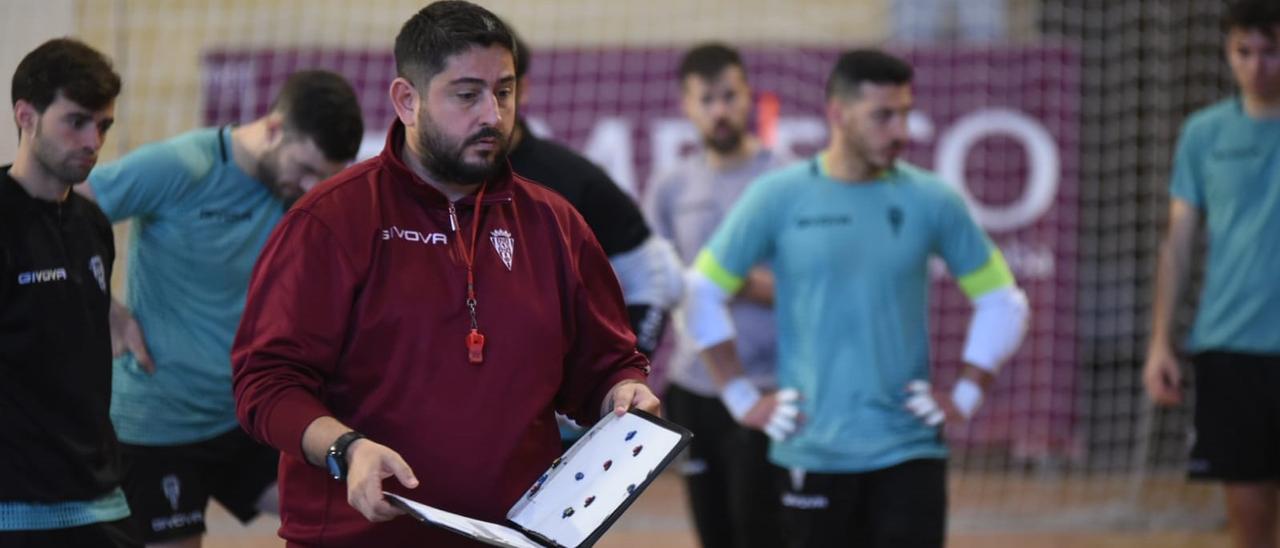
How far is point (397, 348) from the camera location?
2943 mm

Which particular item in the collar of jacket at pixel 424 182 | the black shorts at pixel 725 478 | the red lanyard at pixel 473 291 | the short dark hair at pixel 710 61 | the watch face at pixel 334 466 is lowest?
the black shorts at pixel 725 478

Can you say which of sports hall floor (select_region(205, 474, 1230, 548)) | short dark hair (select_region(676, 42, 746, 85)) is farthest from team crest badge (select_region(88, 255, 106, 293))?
sports hall floor (select_region(205, 474, 1230, 548))

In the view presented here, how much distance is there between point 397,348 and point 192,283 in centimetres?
182

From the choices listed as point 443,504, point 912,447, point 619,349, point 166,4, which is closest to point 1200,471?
point 912,447

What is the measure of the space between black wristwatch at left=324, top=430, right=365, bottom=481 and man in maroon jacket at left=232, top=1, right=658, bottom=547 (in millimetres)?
76

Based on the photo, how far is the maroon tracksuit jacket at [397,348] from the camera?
2.90 m

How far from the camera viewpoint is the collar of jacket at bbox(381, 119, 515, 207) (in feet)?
9.96

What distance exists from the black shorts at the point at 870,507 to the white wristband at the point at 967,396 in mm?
196

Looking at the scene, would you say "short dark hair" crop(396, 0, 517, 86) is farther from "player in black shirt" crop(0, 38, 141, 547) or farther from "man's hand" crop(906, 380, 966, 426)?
"man's hand" crop(906, 380, 966, 426)

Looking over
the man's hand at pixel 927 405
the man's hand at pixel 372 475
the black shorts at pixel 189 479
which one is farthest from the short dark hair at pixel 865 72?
the man's hand at pixel 372 475

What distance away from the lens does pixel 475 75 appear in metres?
2.98

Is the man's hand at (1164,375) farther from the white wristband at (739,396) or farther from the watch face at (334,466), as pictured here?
the watch face at (334,466)

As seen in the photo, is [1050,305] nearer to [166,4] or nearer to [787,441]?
[787,441]

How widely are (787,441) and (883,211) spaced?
0.77 metres
